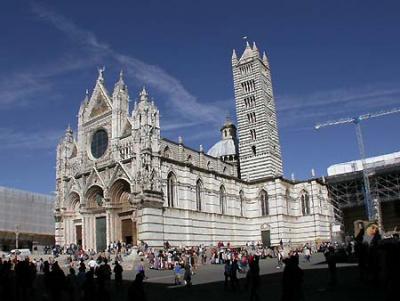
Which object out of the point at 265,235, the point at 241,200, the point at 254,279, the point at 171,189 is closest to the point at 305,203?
the point at 265,235

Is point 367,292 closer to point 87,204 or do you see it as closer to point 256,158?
point 87,204

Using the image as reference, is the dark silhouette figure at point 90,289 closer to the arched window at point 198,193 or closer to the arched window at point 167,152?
the arched window at point 167,152

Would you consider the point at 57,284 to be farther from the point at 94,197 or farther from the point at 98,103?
the point at 98,103

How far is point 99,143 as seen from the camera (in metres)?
44.2

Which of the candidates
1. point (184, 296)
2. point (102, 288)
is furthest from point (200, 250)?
point (102, 288)

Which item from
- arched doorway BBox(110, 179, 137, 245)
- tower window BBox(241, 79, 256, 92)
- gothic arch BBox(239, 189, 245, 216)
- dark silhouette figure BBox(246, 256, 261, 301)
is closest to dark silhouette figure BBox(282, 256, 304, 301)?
dark silhouette figure BBox(246, 256, 261, 301)

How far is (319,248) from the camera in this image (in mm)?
48188

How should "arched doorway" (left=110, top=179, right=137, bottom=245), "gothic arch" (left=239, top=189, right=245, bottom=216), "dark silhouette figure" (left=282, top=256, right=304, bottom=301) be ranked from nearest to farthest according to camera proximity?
"dark silhouette figure" (left=282, top=256, right=304, bottom=301) → "arched doorway" (left=110, top=179, right=137, bottom=245) → "gothic arch" (left=239, top=189, right=245, bottom=216)

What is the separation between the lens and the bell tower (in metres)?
51.2

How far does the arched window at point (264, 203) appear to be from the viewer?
5064 centimetres

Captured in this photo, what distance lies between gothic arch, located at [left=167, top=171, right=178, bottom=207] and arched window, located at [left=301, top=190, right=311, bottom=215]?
17.9 meters

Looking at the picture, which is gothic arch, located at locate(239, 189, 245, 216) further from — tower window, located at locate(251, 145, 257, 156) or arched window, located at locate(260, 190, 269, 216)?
tower window, located at locate(251, 145, 257, 156)

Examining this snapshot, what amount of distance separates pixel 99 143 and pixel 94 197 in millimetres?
5002

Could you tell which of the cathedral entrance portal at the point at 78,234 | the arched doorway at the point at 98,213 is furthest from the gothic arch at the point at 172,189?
the cathedral entrance portal at the point at 78,234
